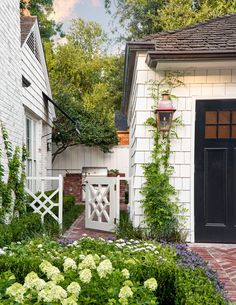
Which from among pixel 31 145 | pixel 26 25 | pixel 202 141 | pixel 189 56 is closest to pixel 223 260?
pixel 202 141

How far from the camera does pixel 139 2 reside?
20.0m

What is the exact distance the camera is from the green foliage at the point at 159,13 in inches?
720

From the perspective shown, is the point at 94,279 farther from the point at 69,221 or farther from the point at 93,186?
the point at 69,221

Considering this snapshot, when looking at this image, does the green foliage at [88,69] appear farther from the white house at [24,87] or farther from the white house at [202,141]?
the white house at [202,141]

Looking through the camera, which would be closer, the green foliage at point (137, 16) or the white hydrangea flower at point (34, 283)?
the white hydrangea flower at point (34, 283)

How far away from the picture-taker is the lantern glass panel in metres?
6.07

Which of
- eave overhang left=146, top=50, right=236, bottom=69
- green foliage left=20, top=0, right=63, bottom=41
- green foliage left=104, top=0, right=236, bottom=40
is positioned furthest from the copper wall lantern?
green foliage left=20, top=0, right=63, bottom=41

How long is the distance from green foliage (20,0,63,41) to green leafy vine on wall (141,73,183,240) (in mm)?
16197

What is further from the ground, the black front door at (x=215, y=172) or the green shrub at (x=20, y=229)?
the black front door at (x=215, y=172)

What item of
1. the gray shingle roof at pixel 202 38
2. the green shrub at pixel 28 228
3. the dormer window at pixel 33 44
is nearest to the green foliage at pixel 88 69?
the dormer window at pixel 33 44

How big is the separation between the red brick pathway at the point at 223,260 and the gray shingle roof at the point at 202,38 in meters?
2.88

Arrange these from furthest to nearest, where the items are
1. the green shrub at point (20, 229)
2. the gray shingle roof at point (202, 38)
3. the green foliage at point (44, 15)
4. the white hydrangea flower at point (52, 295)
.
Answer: the green foliage at point (44, 15)
the gray shingle roof at point (202, 38)
the green shrub at point (20, 229)
the white hydrangea flower at point (52, 295)

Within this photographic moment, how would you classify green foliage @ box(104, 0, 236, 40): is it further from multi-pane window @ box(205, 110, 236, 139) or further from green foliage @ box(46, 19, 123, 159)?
multi-pane window @ box(205, 110, 236, 139)

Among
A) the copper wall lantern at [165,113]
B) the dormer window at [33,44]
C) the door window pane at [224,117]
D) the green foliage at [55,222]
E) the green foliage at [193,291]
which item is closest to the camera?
the green foliage at [193,291]
